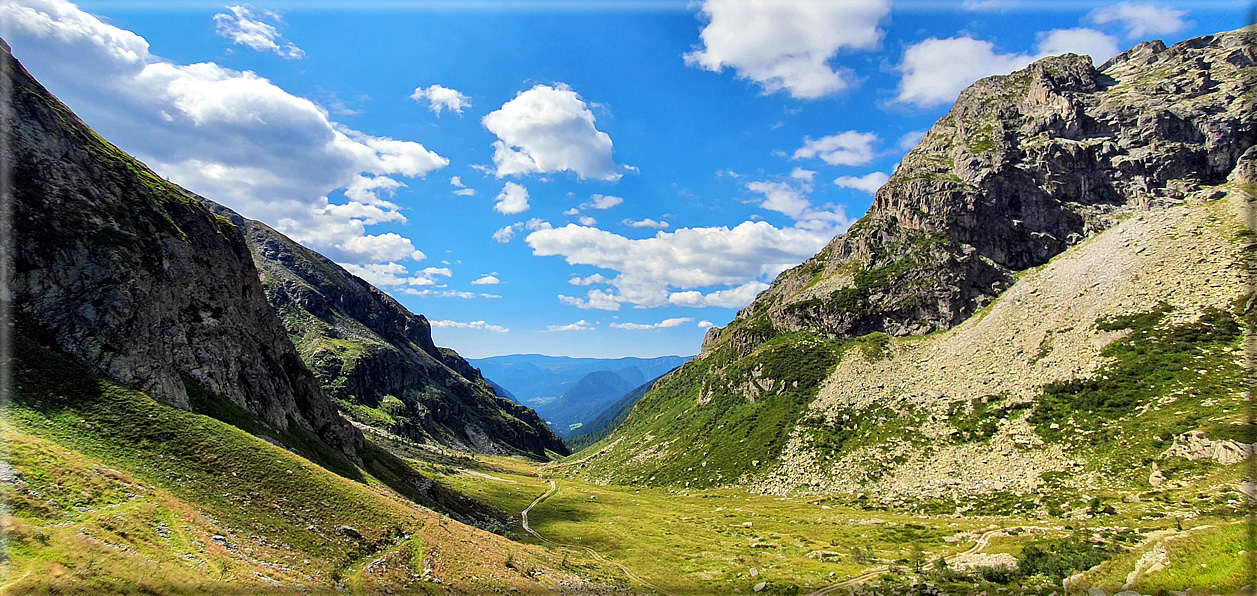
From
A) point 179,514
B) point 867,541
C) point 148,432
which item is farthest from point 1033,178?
point 148,432

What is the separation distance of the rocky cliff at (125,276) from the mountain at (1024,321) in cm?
8285

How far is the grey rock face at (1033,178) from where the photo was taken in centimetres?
10675

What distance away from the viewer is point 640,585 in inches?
1570

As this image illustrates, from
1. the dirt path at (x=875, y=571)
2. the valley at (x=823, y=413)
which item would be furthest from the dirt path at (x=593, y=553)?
the dirt path at (x=875, y=571)

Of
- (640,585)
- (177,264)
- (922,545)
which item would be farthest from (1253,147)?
(177,264)

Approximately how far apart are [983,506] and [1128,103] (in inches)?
5115

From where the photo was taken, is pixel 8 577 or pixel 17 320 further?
pixel 17 320

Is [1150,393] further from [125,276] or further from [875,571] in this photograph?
[125,276]

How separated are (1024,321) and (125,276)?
13041 centimetres

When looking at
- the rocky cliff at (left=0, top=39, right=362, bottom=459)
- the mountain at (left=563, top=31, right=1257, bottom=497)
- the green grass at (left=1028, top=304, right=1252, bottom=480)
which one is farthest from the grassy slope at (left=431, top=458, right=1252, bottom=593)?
the rocky cliff at (left=0, top=39, right=362, bottom=459)

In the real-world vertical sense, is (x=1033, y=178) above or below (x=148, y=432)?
above

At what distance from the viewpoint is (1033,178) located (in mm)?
118500

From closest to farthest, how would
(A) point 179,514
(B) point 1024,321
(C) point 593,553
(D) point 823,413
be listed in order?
(A) point 179,514 → (C) point 593,553 → (B) point 1024,321 → (D) point 823,413

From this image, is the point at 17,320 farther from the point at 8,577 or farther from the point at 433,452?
the point at 433,452
